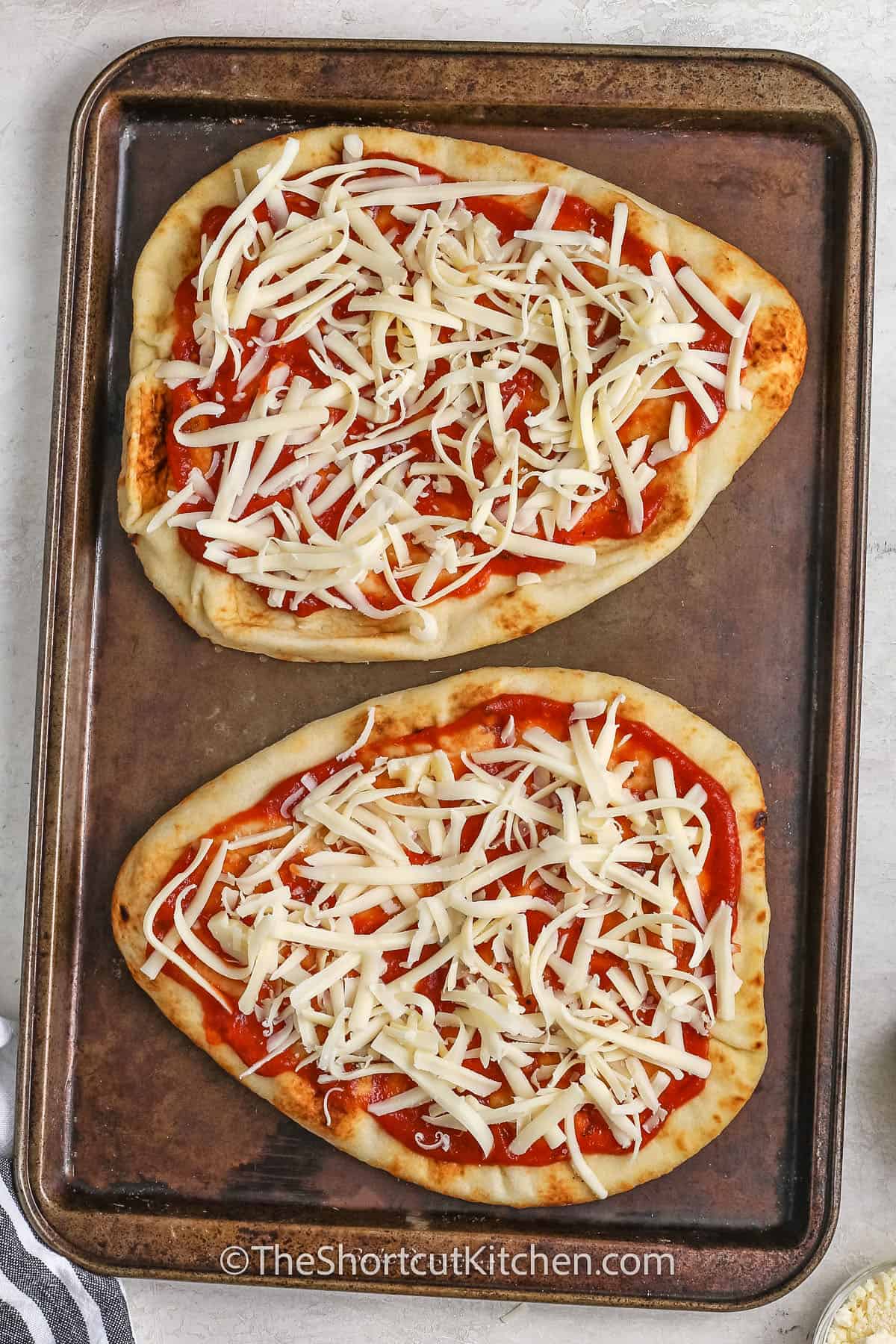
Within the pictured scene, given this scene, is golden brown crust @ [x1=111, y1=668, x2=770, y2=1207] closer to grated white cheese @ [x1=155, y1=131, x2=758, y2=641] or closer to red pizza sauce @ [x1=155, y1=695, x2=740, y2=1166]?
red pizza sauce @ [x1=155, y1=695, x2=740, y2=1166]

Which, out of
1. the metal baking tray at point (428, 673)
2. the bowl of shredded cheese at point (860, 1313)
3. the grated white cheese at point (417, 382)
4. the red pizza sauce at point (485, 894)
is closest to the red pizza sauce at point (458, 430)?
the grated white cheese at point (417, 382)

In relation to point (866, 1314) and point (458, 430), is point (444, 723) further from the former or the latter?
point (866, 1314)

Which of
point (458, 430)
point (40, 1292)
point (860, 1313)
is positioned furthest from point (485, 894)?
point (40, 1292)

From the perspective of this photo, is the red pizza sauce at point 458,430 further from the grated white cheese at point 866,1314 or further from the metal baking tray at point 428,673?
the grated white cheese at point 866,1314

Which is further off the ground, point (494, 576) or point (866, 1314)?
point (494, 576)

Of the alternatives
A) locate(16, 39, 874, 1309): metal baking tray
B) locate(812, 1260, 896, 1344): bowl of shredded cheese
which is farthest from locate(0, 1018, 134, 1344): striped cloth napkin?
locate(812, 1260, 896, 1344): bowl of shredded cheese
